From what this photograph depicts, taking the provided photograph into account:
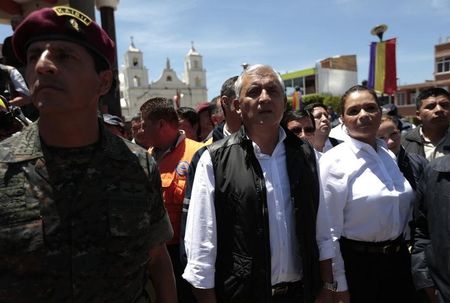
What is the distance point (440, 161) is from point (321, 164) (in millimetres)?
709

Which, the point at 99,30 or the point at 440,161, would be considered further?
the point at 440,161

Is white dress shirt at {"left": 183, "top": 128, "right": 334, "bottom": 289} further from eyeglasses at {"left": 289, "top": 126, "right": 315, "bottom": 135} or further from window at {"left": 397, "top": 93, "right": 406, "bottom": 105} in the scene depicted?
window at {"left": 397, "top": 93, "right": 406, "bottom": 105}

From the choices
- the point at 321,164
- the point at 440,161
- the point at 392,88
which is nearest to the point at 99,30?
the point at 321,164

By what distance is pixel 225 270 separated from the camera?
189 cm

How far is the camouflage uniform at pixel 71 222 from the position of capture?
119 cm

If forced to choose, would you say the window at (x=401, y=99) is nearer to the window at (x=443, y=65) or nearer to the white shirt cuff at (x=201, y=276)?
the window at (x=443, y=65)

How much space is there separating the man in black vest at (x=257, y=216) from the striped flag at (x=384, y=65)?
9210mm

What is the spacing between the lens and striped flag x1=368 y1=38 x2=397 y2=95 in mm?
9977

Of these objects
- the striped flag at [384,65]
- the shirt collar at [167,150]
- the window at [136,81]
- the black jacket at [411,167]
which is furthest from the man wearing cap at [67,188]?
the window at [136,81]

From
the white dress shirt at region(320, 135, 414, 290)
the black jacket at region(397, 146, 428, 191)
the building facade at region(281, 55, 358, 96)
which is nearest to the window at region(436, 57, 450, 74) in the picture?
the building facade at region(281, 55, 358, 96)

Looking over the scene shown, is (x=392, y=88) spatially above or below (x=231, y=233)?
above

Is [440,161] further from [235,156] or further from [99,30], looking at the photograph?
[99,30]

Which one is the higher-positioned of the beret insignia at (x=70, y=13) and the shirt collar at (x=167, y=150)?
the beret insignia at (x=70, y=13)

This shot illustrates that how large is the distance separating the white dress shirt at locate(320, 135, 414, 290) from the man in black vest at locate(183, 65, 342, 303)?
0.30 metres
